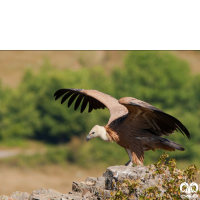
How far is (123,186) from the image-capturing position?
700 centimetres

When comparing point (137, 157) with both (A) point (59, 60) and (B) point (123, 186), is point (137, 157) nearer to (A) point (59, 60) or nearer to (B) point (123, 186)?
(B) point (123, 186)

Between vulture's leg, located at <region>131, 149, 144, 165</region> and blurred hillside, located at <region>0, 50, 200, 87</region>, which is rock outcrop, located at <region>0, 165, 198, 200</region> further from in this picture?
blurred hillside, located at <region>0, 50, 200, 87</region>

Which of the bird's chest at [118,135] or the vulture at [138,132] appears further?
the bird's chest at [118,135]

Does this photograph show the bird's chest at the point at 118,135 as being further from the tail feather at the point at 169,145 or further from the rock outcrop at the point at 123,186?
the rock outcrop at the point at 123,186

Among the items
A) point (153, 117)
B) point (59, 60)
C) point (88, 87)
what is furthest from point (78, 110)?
point (153, 117)

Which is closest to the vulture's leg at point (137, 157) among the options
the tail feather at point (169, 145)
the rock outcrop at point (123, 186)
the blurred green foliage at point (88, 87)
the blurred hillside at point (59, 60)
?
the tail feather at point (169, 145)

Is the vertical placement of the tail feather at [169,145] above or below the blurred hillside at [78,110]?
below

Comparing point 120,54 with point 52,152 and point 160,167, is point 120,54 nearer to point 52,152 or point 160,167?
point 52,152

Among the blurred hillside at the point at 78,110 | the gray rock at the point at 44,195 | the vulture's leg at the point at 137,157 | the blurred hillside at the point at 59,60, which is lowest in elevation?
the gray rock at the point at 44,195

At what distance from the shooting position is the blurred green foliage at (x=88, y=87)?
54125mm

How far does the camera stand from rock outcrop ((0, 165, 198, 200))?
691 centimetres

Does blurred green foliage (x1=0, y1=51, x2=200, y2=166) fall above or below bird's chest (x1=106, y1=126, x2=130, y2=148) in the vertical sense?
above

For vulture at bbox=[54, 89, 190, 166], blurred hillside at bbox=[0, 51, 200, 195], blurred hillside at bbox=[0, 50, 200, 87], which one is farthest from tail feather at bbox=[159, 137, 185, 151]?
blurred hillside at bbox=[0, 50, 200, 87]

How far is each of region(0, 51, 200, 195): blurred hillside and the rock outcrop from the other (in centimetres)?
4248
